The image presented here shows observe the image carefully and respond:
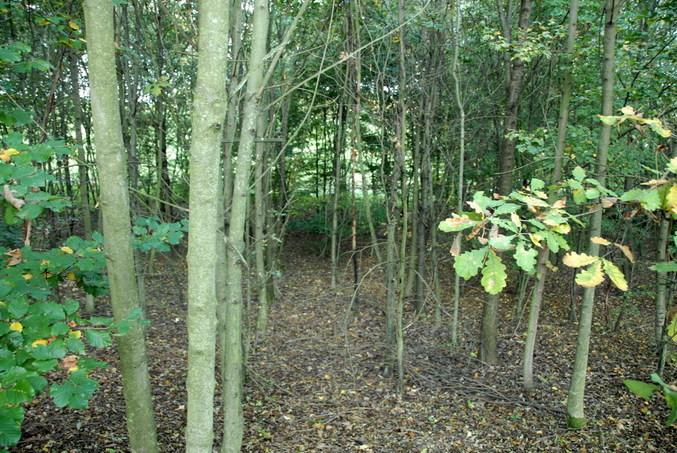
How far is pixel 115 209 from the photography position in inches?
102

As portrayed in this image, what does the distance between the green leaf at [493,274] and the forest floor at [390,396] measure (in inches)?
139

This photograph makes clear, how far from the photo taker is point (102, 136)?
2516 mm

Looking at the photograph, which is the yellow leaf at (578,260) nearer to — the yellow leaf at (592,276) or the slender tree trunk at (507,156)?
the yellow leaf at (592,276)

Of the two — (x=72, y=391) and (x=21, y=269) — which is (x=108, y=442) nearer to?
(x=21, y=269)

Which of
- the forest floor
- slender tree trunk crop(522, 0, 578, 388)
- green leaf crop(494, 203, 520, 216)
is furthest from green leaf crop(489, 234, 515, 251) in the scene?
slender tree trunk crop(522, 0, 578, 388)

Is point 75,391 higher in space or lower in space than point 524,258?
lower

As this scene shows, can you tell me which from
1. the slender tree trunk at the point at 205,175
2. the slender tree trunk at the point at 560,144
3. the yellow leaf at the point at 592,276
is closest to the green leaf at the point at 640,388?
the yellow leaf at the point at 592,276

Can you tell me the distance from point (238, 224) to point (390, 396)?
370 cm

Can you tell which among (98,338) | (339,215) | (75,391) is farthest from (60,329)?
(339,215)

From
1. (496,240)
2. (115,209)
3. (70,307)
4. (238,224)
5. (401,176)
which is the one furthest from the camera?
(401,176)

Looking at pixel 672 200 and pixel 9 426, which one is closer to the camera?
pixel 672 200

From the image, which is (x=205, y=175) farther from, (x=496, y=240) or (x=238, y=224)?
(x=496, y=240)

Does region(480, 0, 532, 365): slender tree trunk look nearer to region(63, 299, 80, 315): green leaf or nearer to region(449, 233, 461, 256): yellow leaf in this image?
region(449, 233, 461, 256): yellow leaf

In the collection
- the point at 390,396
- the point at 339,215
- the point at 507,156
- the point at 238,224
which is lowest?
the point at 390,396
